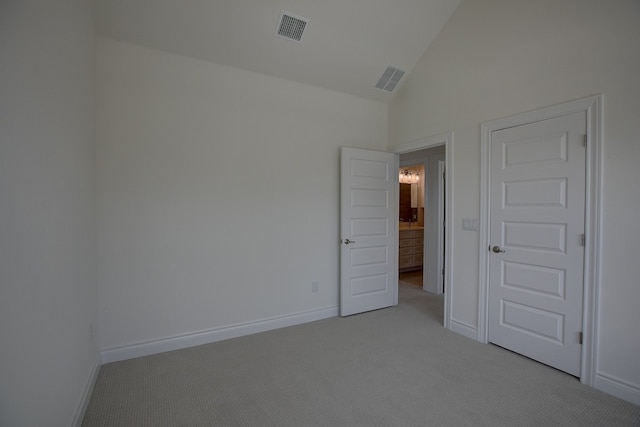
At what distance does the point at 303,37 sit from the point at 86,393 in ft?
11.3

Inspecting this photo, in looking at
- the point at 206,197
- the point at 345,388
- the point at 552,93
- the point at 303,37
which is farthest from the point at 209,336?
the point at 552,93

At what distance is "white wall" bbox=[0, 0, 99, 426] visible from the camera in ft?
3.52

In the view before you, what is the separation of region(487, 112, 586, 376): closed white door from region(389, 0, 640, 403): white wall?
0.17 metres

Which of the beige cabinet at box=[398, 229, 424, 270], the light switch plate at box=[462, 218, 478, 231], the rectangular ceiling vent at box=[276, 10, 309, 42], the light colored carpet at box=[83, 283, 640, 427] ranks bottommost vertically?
the light colored carpet at box=[83, 283, 640, 427]

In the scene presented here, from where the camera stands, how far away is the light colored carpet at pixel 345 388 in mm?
1929

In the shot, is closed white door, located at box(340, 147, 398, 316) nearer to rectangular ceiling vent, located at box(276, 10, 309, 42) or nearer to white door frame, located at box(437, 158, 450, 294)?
white door frame, located at box(437, 158, 450, 294)

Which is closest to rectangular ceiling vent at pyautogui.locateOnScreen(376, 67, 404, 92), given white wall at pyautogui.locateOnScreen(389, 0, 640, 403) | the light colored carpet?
white wall at pyautogui.locateOnScreen(389, 0, 640, 403)

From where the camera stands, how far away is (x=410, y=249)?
6.31m

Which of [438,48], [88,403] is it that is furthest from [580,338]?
[88,403]

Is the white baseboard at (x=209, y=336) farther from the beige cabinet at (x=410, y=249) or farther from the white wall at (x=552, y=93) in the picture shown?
the beige cabinet at (x=410, y=249)

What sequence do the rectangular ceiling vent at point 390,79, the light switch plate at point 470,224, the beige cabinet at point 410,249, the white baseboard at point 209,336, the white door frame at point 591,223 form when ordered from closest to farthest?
1. the white door frame at point 591,223
2. the white baseboard at point 209,336
3. the light switch plate at point 470,224
4. the rectangular ceiling vent at point 390,79
5. the beige cabinet at point 410,249

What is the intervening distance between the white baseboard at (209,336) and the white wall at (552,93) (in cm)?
165

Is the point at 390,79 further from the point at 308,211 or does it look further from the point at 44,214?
the point at 44,214

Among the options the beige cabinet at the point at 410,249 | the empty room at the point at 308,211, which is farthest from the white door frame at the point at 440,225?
the beige cabinet at the point at 410,249
